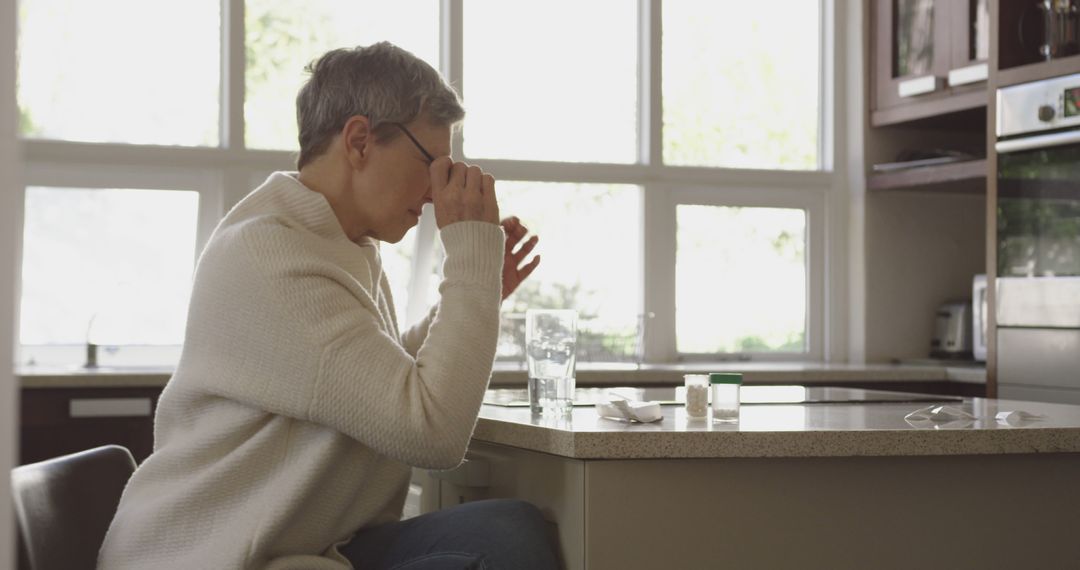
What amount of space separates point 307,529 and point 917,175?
328cm

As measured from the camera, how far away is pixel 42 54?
3861 mm

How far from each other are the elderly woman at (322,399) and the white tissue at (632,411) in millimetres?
200

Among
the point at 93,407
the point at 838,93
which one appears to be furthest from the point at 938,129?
the point at 93,407

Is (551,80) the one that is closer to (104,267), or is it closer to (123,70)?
(123,70)

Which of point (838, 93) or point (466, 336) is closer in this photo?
point (466, 336)

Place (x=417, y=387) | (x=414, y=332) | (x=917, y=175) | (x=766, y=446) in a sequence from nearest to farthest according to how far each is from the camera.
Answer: (x=417, y=387) < (x=766, y=446) < (x=414, y=332) < (x=917, y=175)

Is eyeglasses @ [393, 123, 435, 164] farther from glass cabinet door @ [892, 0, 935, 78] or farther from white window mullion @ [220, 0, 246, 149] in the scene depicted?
glass cabinet door @ [892, 0, 935, 78]

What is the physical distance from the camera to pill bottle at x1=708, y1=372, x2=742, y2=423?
1613mm

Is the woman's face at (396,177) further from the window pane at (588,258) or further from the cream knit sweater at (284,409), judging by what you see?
the window pane at (588,258)

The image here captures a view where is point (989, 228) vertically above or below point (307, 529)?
above

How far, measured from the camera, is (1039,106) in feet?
11.5

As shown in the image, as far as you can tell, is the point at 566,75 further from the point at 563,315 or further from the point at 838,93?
the point at 563,315

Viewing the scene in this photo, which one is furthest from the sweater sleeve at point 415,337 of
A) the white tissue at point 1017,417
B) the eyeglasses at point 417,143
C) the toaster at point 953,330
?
the toaster at point 953,330

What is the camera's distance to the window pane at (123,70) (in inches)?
152
